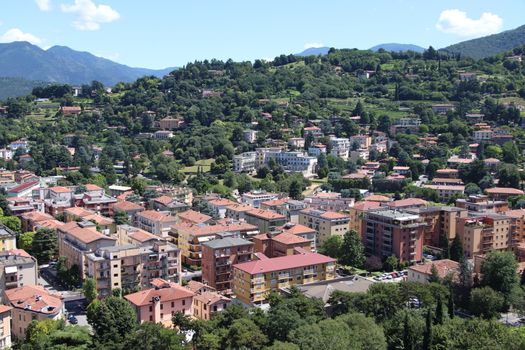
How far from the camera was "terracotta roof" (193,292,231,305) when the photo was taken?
67.6 feet

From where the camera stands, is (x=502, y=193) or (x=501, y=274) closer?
(x=501, y=274)

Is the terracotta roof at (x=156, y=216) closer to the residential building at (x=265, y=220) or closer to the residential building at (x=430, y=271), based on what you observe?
the residential building at (x=265, y=220)

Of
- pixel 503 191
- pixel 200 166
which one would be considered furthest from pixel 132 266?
pixel 200 166

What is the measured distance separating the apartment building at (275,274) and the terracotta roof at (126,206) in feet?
36.3

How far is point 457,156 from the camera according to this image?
4744 centimetres

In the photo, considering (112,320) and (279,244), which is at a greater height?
(279,244)

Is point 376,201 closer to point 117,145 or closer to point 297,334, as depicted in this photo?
point 297,334

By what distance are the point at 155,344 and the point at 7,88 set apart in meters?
104

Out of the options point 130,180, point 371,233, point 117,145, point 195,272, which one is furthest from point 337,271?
point 117,145

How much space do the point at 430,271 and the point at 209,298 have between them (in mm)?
8657

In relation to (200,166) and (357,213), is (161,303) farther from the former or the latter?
(200,166)

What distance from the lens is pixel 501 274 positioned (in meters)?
22.4

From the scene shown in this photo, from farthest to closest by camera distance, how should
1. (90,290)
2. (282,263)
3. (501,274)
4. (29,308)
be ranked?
(282,263)
(501,274)
(90,290)
(29,308)

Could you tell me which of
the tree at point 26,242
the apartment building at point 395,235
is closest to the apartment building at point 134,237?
the tree at point 26,242
